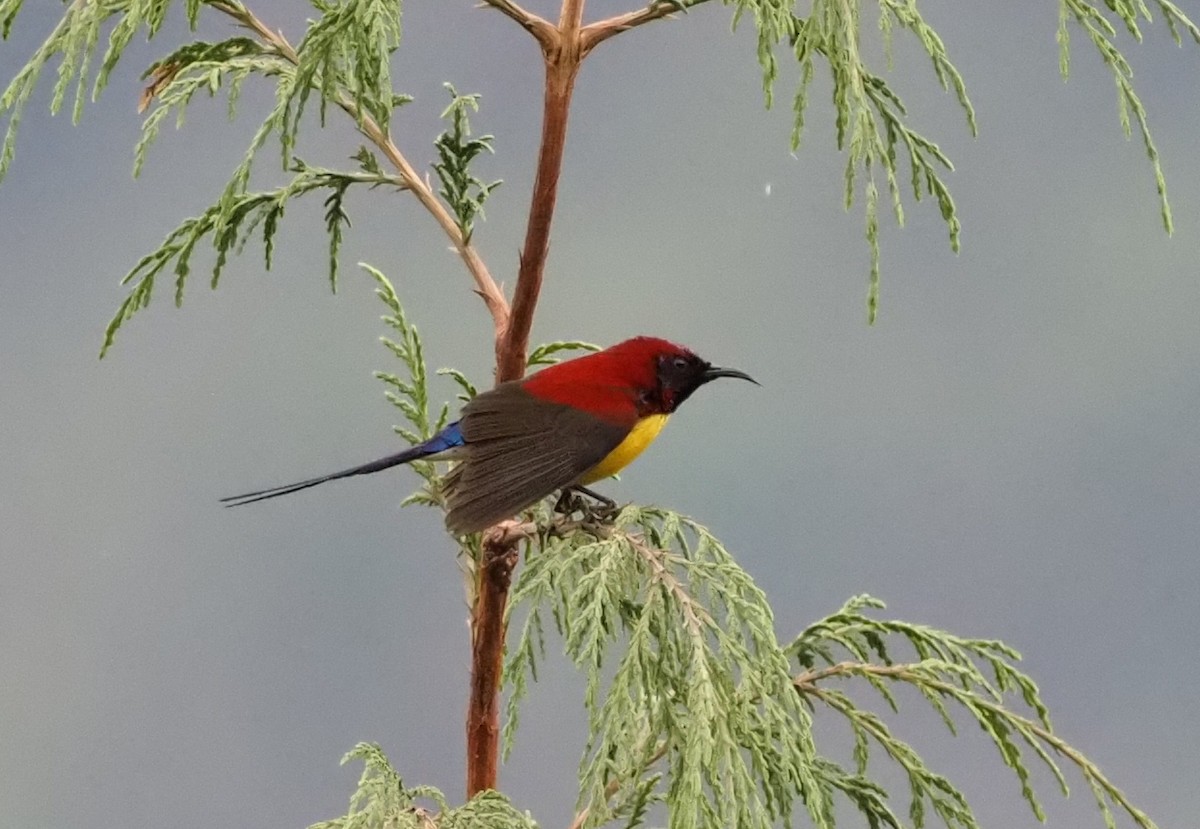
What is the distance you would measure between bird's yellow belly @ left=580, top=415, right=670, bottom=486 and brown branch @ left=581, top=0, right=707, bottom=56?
1.99ft

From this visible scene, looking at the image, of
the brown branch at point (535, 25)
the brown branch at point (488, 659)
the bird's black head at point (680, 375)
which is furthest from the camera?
the bird's black head at point (680, 375)

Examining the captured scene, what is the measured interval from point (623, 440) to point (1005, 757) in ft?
2.51

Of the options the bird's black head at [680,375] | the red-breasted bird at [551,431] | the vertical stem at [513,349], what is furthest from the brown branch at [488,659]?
the bird's black head at [680,375]

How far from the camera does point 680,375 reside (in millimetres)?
2680

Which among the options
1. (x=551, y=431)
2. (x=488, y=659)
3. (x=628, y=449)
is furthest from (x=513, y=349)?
(x=488, y=659)

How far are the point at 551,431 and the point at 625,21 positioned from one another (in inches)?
24.1

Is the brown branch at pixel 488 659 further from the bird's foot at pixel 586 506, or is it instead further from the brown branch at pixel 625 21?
the brown branch at pixel 625 21

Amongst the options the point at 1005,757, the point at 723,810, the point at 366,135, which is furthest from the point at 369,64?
the point at 1005,757

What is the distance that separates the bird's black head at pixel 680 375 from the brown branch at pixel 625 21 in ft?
1.81

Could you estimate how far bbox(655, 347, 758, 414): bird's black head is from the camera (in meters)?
2.66

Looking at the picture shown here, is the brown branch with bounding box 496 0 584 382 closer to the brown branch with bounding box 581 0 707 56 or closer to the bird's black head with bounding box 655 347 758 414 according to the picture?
the brown branch with bounding box 581 0 707 56

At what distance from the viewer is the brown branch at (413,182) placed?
8.43 ft

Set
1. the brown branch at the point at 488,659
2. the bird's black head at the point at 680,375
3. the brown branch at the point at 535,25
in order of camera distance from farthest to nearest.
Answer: the bird's black head at the point at 680,375 → the brown branch at the point at 488,659 → the brown branch at the point at 535,25

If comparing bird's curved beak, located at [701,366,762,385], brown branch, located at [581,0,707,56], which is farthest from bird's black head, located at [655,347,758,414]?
brown branch, located at [581,0,707,56]
